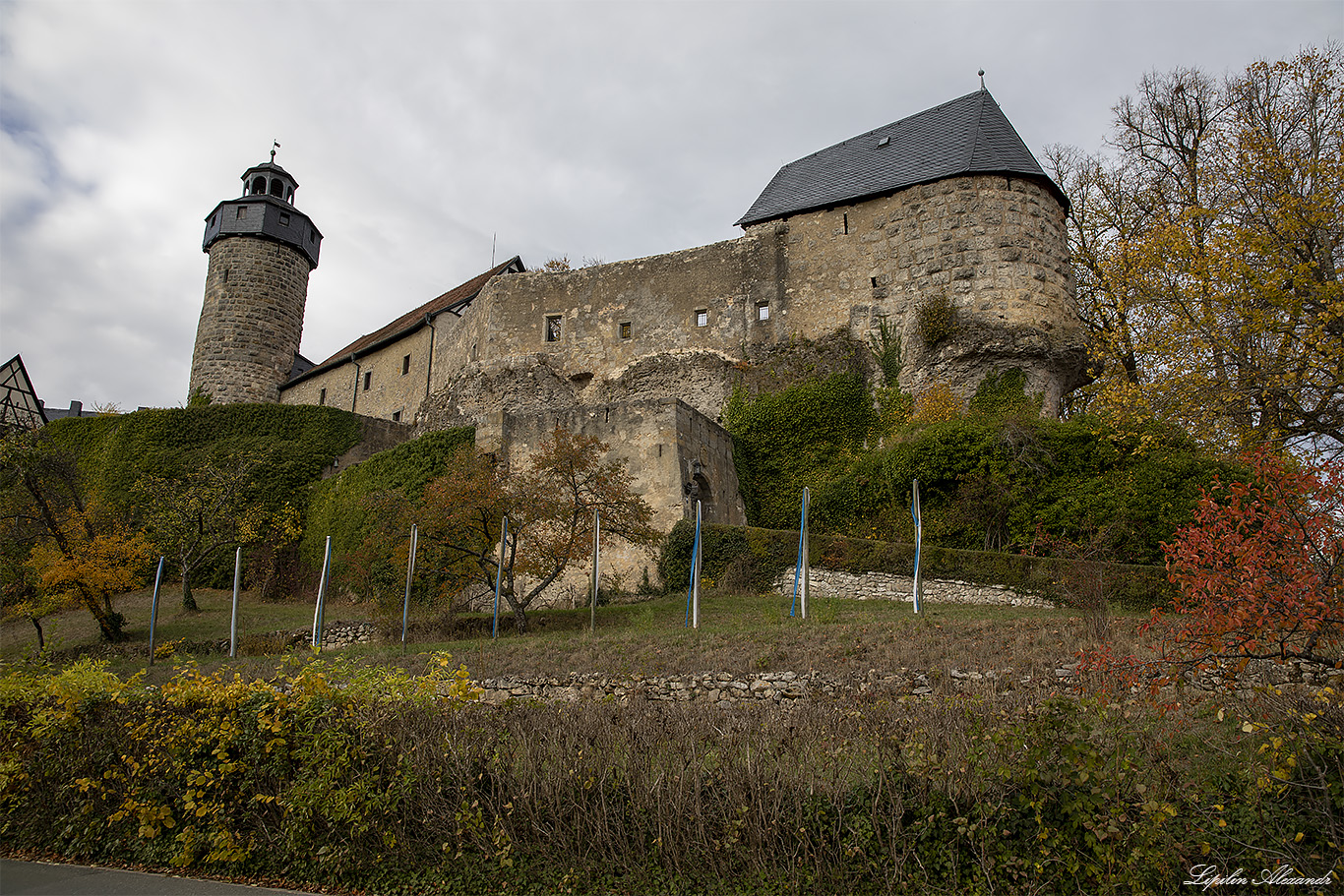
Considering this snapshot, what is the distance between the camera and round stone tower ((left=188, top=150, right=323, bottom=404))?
1389 inches

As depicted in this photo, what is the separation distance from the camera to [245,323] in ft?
117

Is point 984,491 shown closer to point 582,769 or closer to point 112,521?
point 582,769

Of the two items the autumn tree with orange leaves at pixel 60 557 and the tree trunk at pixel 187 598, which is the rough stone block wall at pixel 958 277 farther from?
the autumn tree with orange leaves at pixel 60 557

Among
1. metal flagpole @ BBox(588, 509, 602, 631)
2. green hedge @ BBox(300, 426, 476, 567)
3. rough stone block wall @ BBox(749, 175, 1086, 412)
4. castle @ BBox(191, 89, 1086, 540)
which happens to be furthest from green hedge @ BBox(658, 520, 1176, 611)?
rough stone block wall @ BBox(749, 175, 1086, 412)

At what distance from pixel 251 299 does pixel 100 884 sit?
116 ft

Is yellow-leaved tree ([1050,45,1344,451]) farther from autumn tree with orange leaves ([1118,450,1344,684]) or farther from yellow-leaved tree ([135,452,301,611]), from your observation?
yellow-leaved tree ([135,452,301,611])

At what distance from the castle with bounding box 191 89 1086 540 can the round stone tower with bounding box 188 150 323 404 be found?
8533 millimetres

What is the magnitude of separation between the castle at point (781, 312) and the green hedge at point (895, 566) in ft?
4.83

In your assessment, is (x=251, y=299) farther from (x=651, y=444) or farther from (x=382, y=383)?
(x=651, y=444)

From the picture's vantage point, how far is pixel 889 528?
16.9m

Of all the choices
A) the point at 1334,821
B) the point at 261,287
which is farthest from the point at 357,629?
the point at 261,287

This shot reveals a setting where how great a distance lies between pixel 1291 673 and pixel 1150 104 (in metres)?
19.4

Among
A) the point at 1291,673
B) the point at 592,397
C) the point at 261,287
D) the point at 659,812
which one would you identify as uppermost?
the point at 261,287

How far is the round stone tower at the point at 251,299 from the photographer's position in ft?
116
